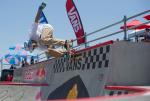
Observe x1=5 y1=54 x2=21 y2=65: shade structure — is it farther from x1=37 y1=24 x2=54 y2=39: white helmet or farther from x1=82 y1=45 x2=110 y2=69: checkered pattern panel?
x1=82 y1=45 x2=110 y2=69: checkered pattern panel

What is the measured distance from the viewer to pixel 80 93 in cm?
589

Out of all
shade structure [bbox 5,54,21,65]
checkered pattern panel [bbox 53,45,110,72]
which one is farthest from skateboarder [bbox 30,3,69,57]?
shade structure [bbox 5,54,21,65]

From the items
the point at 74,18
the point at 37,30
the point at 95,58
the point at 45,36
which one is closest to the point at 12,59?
the point at 74,18

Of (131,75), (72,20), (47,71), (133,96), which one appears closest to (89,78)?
(131,75)

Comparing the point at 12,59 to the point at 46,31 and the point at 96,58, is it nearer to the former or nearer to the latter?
the point at 46,31

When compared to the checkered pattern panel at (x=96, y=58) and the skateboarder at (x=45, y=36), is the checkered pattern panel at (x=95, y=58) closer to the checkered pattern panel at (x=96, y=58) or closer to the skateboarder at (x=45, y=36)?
the checkered pattern panel at (x=96, y=58)

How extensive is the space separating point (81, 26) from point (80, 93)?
4087mm

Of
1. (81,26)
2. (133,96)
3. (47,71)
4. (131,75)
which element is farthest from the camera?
(81,26)

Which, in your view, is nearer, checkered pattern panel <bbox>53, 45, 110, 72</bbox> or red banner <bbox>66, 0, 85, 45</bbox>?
checkered pattern panel <bbox>53, 45, 110, 72</bbox>

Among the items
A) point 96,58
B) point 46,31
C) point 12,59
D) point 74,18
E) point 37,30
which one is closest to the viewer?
point 96,58

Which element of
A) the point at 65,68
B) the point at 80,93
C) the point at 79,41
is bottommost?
the point at 80,93

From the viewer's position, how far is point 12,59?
16297 millimetres

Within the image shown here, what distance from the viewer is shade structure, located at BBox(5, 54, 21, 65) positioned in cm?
1602

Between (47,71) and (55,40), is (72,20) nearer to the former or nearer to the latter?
(55,40)
